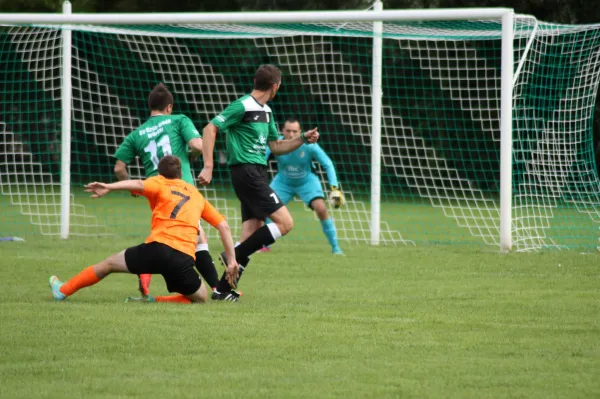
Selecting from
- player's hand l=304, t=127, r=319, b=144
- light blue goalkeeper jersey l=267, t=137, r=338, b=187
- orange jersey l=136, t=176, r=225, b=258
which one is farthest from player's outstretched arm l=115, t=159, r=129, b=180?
light blue goalkeeper jersey l=267, t=137, r=338, b=187

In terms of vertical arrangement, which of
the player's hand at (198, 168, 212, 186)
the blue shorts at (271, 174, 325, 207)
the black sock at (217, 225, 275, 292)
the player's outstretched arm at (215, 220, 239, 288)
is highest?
the player's hand at (198, 168, 212, 186)

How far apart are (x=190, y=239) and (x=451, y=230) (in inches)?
342

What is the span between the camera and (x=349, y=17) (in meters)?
12.0

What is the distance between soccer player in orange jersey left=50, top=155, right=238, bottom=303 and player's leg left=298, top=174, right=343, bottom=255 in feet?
14.4

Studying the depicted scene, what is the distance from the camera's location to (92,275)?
739cm

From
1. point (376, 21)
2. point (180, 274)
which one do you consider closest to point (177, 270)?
point (180, 274)

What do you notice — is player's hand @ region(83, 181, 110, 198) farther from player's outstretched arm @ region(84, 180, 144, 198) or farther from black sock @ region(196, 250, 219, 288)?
black sock @ region(196, 250, 219, 288)

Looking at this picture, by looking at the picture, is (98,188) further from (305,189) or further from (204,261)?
(305,189)

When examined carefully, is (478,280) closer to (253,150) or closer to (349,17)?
(253,150)

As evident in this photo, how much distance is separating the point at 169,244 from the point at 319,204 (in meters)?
4.88

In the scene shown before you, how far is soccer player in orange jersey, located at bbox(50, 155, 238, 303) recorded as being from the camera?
727 centimetres

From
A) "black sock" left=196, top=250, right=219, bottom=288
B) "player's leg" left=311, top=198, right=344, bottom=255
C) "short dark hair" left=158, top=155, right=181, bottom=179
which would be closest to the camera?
"short dark hair" left=158, top=155, right=181, bottom=179

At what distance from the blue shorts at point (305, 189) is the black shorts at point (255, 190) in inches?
146

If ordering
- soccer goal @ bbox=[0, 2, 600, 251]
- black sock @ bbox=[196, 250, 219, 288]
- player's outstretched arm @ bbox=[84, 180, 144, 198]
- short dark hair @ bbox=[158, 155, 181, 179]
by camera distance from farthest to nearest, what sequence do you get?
1. soccer goal @ bbox=[0, 2, 600, 251]
2. black sock @ bbox=[196, 250, 219, 288]
3. short dark hair @ bbox=[158, 155, 181, 179]
4. player's outstretched arm @ bbox=[84, 180, 144, 198]
